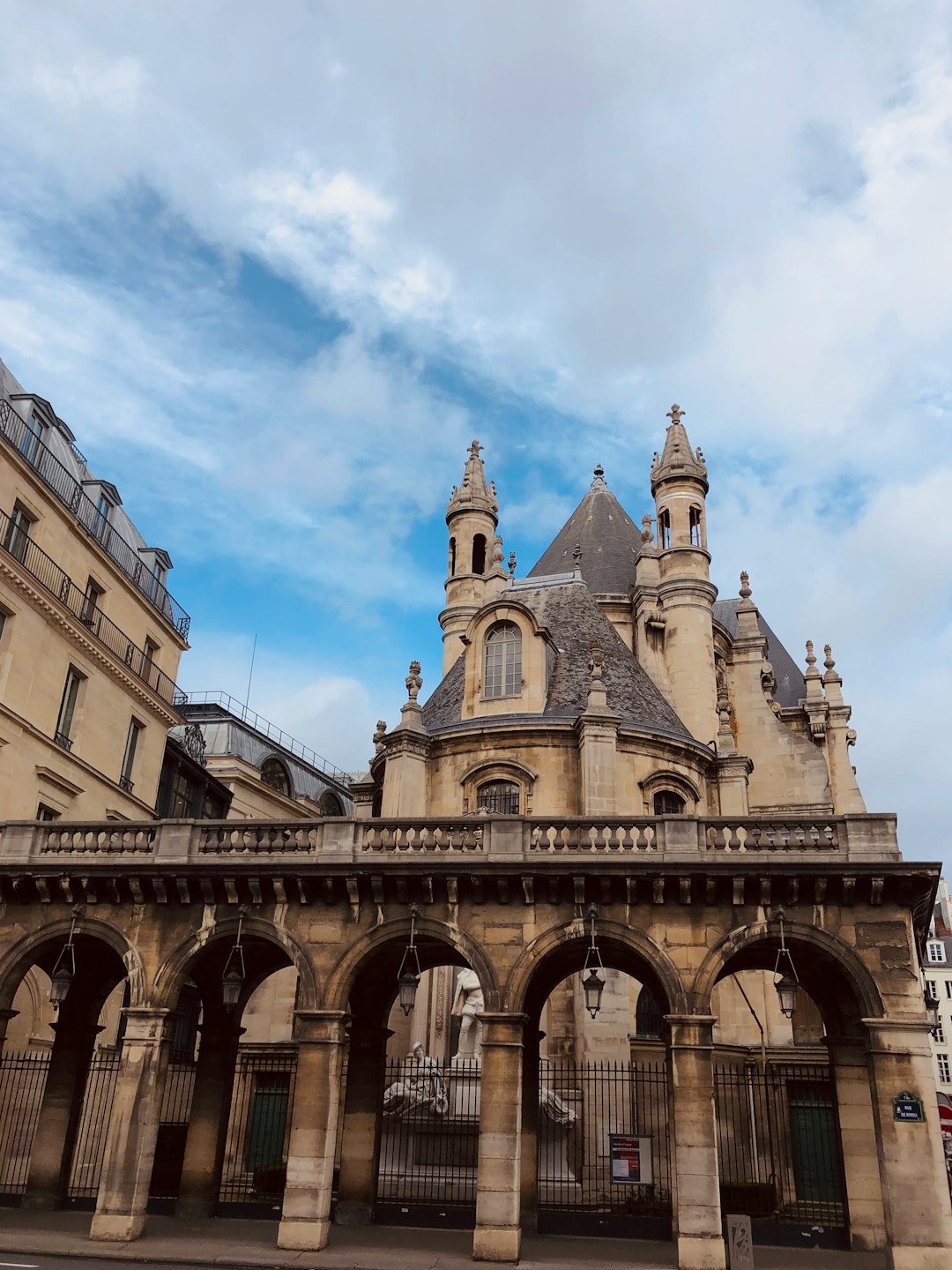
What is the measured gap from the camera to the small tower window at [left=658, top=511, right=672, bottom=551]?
117ft

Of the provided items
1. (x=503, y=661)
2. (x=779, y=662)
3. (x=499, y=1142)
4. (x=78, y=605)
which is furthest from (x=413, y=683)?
(x=779, y=662)

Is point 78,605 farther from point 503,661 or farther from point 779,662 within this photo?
point 779,662

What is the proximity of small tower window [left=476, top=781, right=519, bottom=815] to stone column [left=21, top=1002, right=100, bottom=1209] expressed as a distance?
35.6 feet

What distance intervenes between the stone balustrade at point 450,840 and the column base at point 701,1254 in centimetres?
562

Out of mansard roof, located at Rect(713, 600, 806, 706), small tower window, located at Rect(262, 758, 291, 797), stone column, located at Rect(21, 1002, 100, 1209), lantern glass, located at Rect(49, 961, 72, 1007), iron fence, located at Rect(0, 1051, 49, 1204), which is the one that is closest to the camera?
lantern glass, located at Rect(49, 961, 72, 1007)

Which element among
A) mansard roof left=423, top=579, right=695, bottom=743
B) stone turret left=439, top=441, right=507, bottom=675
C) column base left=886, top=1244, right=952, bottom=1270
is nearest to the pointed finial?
mansard roof left=423, top=579, right=695, bottom=743

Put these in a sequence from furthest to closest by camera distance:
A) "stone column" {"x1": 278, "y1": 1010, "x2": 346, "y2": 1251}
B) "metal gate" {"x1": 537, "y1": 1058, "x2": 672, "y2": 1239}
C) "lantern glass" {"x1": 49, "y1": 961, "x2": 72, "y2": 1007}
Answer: "metal gate" {"x1": 537, "y1": 1058, "x2": 672, "y2": 1239}
"lantern glass" {"x1": 49, "y1": 961, "x2": 72, "y2": 1007}
"stone column" {"x1": 278, "y1": 1010, "x2": 346, "y2": 1251}

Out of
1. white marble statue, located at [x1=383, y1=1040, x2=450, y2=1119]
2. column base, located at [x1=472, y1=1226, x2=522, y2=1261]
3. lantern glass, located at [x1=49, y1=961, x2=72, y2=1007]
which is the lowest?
column base, located at [x1=472, y1=1226, x2=522, y2=1261]

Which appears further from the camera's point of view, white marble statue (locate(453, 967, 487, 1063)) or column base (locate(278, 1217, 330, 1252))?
white marble statue (locate(453, 967, 487, 1063))

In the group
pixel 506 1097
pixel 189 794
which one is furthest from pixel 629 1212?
pixel 189 794

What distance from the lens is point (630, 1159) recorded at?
18656mm

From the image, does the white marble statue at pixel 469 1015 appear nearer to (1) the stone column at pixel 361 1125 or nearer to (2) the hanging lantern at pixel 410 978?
(1) the stone column at pixel 361 1125

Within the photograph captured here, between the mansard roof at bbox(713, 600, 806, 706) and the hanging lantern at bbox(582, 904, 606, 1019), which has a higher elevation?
the mansard roof at bbox(713, 600, 806, 706)

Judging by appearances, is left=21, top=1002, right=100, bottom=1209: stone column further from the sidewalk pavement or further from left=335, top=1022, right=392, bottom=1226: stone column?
left=335, top=1022, right=392, bottom=1226: stone column
